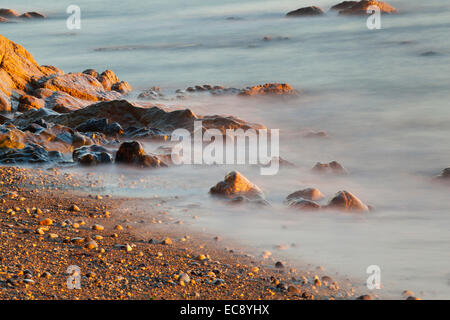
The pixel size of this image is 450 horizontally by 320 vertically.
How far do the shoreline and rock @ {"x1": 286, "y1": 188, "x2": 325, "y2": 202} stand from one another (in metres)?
1.24

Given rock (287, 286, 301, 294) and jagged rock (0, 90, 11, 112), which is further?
jagged rock (0, 90, 11, 112)

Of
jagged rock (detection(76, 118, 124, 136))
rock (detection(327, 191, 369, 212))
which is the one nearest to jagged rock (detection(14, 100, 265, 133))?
jagged rock (detection(76, 118, 124, 136))

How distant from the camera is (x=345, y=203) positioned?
541cm

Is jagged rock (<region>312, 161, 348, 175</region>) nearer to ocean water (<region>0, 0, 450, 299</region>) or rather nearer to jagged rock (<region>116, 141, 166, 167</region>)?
ocean water (<region>0, 0, 450, 299</region>)

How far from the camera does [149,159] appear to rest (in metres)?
6.67

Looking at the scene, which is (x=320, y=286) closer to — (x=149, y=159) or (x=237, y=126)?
(x=149, y=159)

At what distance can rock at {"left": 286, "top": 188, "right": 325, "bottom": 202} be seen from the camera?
568 centimetres

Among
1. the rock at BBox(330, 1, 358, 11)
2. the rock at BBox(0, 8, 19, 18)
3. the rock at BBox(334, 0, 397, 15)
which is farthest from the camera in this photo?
the rock at BBox(0, 8, 19, 18)

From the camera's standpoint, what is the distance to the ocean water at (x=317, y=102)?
15.9 feet

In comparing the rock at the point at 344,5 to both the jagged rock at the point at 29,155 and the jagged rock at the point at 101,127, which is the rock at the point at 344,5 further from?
the jagged rock at the point at 29,155

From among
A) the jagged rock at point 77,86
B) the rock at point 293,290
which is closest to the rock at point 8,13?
the jagged rock at point 77,86

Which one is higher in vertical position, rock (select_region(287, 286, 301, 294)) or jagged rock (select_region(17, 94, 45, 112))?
jagged rock (select_region(17, 94, 45, 112))

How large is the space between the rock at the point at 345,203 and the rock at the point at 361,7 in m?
19.8

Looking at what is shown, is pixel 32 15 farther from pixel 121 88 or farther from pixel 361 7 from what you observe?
pixel 121 88
